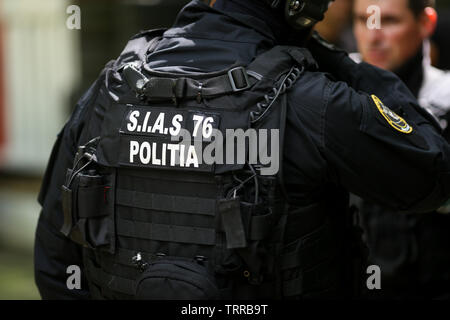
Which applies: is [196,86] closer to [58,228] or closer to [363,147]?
[363,147]

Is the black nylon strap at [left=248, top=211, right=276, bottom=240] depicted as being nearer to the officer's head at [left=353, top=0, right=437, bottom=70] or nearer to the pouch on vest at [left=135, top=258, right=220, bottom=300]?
the pouch on vest at [left=135, top=258, right=220, bottom=300]

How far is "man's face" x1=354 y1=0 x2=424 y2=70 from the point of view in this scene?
2889mm

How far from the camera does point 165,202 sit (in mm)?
1942

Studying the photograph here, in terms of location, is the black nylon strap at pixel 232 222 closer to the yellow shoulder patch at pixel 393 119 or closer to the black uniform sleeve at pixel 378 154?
the black uniform sleeve at pixel 378 154

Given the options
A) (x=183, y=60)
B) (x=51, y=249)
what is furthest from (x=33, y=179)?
(x=183, y=60)

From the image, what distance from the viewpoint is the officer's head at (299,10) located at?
6.66 feet

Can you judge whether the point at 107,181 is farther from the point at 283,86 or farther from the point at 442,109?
the point at 442,109

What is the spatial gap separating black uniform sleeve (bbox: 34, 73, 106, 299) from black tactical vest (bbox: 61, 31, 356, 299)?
0.17 meters

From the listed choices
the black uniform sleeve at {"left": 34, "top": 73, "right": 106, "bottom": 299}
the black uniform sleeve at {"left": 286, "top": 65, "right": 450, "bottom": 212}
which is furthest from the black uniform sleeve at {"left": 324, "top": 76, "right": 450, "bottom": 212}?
the black uniform sleeve at {"left": 34, "top": 73, "right": 106, "bottom": 299}

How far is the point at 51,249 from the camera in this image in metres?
2.27

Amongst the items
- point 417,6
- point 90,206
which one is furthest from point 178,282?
point 417,6

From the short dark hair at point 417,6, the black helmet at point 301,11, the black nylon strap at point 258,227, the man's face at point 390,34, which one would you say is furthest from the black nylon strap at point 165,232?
the short dark hair at point 417,6

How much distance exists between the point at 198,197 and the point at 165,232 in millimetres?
146

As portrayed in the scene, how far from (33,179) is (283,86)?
538 cm
